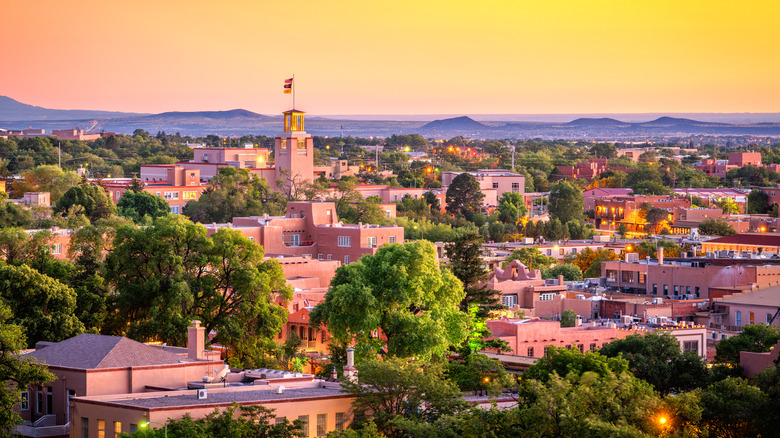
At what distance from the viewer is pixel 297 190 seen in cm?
12506

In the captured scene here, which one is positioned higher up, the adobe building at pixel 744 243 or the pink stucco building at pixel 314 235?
the pink stucco building at pixel 314 235

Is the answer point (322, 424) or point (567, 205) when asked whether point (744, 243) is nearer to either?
point (567, 205)

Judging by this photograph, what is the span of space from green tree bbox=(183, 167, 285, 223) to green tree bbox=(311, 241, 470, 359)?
58.6 meters

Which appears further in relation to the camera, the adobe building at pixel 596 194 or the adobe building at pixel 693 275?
the adobe building at pixel 596 194

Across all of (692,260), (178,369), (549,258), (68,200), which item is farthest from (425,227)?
(178,369)

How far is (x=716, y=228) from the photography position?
120500mm

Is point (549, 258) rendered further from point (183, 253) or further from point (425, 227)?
point (183, 253)

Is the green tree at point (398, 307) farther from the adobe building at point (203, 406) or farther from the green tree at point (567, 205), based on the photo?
the green tree at point (567, 205)

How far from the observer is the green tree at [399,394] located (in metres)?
38.9

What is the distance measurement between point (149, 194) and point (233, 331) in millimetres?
70044

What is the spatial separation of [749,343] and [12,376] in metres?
28.3

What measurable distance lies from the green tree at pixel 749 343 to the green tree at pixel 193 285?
17.8 metres

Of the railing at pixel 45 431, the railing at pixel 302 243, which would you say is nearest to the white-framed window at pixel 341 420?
the railing at pixel 45 431

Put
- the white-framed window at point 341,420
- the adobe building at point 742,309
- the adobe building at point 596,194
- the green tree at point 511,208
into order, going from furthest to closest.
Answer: the adobe building at point 596,194 → the green tree at point 511,208 → the adobe building at point 742,309 → the white-framed window at point 341,420
